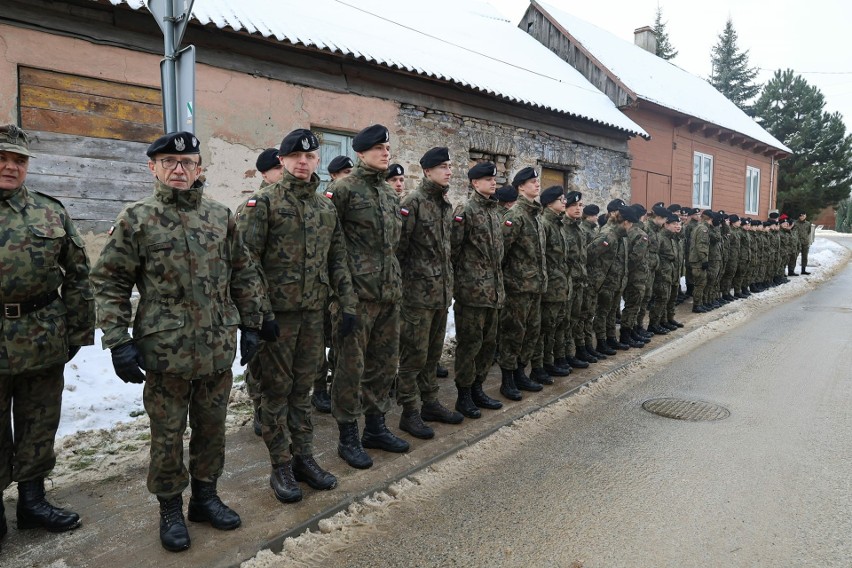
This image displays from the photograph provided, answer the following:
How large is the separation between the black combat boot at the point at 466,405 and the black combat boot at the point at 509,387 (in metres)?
0.55

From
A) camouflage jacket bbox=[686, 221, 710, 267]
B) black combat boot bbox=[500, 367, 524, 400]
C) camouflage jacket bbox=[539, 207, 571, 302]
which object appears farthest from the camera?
camouflage jacket bbox=[686, 221, 710, 267]

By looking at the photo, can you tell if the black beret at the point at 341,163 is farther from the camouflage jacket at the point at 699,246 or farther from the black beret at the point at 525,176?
the camouflage jacket at the point at 699,246

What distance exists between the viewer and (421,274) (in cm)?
430

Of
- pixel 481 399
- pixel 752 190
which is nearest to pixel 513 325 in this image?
pixel 481 399

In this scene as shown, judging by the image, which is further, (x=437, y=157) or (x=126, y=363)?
(x=437, y=157)

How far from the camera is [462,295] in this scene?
189 inches

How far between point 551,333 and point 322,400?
2.48 m

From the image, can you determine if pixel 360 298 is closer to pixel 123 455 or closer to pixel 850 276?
pixel 123 455

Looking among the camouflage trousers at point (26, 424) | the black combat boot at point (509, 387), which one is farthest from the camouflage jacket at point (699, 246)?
the camouflage trousers at point (26, 424)

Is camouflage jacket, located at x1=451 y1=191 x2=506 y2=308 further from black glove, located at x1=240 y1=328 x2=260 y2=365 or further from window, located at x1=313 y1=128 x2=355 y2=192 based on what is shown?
window, located at x1=313 y1=128 x2=355 y2=192

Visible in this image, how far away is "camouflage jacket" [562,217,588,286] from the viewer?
6.31 meters

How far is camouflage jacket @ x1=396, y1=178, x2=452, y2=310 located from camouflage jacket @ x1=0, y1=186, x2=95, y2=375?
6.79 ft

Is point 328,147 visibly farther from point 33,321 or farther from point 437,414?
point 33,321

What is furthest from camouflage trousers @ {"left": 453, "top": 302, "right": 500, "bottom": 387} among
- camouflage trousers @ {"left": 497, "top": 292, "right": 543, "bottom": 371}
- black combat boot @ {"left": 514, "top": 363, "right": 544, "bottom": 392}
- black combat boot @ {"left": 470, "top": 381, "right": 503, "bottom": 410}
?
black combat boot @ {"left": 514, "top": 363, "right": 544, "bottom": 392}
